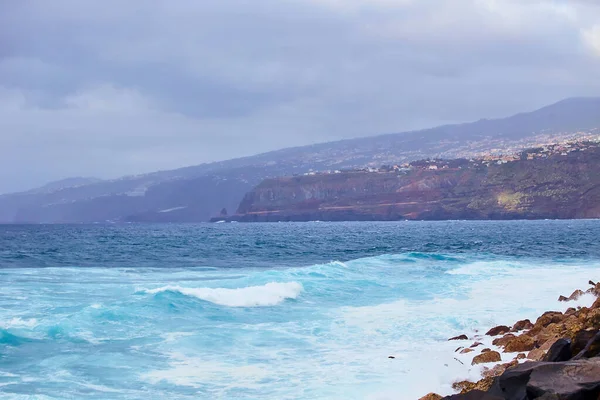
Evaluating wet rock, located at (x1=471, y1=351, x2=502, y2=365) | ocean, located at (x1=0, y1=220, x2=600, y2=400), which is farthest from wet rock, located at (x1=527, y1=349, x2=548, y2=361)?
ocean, located at (x1=0, y1=220, x2=600, y2=400)

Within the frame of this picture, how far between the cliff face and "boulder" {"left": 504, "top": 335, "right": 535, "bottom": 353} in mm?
122877

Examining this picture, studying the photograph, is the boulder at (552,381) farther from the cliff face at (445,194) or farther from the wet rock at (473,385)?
the cliff face at (445,194)

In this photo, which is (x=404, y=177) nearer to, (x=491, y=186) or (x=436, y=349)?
(x=491, y=186)

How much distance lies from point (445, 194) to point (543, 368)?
477 ft

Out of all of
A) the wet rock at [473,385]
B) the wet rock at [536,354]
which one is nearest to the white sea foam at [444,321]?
the wet rock at [473,385]

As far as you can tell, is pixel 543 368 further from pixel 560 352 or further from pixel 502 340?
pixel 502 340

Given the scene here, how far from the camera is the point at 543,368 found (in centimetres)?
705

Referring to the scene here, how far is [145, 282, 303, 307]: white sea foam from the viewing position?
826 inches

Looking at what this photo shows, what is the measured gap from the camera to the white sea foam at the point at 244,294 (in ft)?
68.8

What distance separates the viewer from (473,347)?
13.3 meters

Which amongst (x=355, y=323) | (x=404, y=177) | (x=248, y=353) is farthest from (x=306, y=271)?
(x=404, y=177)

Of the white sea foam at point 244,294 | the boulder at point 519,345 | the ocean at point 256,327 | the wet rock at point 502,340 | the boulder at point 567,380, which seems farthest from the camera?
the white sea foam at point 244,294

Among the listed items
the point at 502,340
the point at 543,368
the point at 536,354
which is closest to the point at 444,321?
the point at 502,340

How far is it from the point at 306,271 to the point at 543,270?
1131 cm
